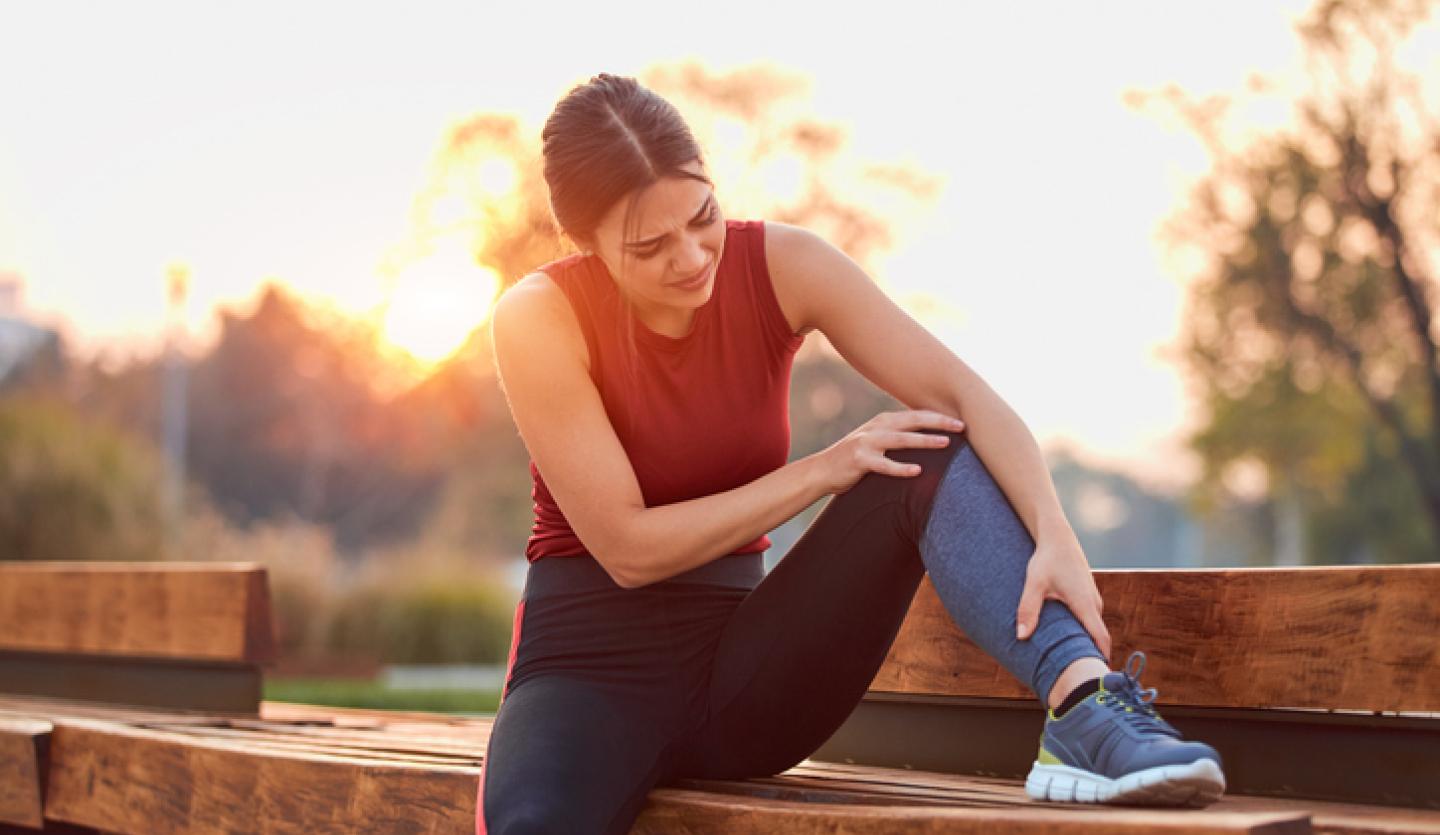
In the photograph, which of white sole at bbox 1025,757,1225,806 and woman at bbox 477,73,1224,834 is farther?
woman at bbox 477,73,1224,834

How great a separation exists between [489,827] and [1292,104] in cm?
2008

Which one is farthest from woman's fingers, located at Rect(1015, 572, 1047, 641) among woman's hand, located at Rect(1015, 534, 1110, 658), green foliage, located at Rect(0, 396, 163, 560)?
green foliage, located at Rect(0, 396, 163, 560)

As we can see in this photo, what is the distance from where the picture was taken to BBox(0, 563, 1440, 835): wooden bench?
2133 millimetres

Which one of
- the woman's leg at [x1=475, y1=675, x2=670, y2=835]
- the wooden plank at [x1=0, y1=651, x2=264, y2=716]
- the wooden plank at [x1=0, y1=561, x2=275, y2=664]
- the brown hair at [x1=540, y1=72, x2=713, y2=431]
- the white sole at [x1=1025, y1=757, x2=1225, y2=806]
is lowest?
the wooden plank at [x1=0, y1=651, x2=264, y2=716]

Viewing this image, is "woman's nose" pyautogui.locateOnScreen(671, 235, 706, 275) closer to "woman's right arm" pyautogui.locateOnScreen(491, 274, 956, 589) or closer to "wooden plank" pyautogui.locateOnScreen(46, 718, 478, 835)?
"woman's right arm" pyautogui.locateOnScreen(491, 274, 956, 589)

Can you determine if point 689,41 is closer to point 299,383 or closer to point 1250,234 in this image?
point 1250,234

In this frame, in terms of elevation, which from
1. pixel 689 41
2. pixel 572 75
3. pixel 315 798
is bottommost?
pixel 315 798

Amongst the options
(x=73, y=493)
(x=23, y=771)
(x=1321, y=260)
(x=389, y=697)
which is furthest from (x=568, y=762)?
(x=1321, y=260)

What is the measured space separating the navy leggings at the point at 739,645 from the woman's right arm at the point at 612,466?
52mm

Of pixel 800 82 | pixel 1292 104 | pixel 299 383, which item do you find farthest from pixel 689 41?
pixel 299 383

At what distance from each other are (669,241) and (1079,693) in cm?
91

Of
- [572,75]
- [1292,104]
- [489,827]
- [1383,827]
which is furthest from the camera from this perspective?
[1292,104]

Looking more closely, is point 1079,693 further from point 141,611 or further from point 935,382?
point 141,611

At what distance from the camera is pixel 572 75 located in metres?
2.79
